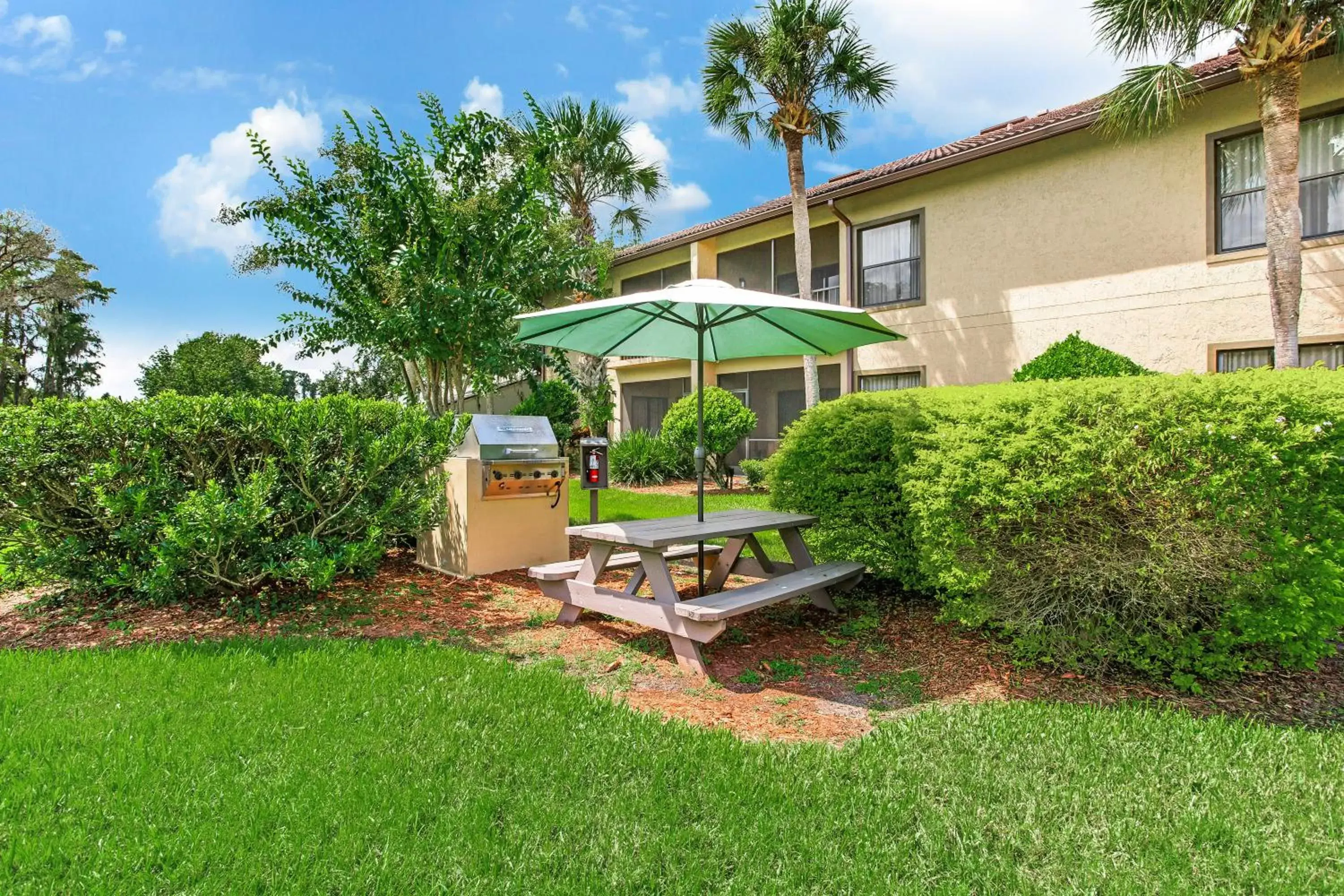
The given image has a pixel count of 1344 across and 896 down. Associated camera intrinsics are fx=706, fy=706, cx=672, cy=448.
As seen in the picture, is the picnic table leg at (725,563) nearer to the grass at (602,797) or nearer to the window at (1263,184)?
the grass at (602,797)

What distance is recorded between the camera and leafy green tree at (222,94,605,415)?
768 cm

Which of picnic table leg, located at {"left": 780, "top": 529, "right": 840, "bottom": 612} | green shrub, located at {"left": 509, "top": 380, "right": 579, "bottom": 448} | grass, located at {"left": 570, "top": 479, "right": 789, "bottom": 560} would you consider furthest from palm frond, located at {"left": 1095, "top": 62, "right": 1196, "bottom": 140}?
green shrub, located at {"left": 509, "top": 380, "right": 579, "bottom": 448}

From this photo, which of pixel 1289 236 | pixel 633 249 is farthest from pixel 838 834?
pixel 633 249

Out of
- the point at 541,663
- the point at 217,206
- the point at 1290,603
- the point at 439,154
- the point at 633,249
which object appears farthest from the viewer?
the point at 633,249

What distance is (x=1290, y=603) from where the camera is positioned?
3.88 metres

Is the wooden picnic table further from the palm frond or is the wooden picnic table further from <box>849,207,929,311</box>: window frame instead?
<box>849,207,929,311</box>: window frame

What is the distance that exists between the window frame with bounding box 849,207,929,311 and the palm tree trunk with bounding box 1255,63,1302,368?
18.9 ft

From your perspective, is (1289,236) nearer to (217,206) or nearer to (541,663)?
(541,663)

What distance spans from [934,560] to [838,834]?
2.42 m

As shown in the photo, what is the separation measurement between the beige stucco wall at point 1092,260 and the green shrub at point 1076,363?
2.76 ft

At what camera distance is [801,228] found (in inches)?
590

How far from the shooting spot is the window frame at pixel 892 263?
14.4m

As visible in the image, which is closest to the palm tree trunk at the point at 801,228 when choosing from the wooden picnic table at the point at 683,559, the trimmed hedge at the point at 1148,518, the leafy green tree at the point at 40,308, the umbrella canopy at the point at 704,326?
the umbrella canopy at the point at 704,326

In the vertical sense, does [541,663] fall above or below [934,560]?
below
